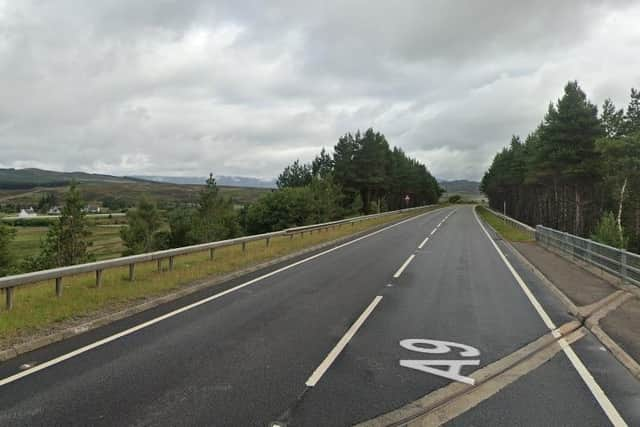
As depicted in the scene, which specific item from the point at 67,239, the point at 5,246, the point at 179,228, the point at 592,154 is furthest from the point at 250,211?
the point at 592,154

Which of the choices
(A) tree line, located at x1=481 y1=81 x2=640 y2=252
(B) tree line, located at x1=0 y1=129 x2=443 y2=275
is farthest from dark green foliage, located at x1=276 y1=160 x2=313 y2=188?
(A) tree line, located at x1=481 y1=81 x2=640 y2=252

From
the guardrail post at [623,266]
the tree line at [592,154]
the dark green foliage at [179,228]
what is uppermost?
the tree line at [592,154]

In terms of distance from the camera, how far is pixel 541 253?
59.7ft

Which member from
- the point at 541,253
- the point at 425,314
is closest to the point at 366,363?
the point at 425,314

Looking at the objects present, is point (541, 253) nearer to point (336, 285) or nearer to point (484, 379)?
point (336, 285)

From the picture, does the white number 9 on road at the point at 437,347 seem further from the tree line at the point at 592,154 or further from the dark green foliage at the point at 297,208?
the dark green foliage at the point at 297,208

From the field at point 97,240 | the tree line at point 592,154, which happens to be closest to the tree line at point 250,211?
the field at point 97,240

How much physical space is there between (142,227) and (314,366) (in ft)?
235

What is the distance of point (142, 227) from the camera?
70375 millimetres

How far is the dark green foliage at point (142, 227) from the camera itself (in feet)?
226

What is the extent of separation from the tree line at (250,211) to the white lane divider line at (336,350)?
46.1 metres

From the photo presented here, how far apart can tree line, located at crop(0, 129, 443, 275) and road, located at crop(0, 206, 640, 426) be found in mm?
45724

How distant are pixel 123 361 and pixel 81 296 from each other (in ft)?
12.5

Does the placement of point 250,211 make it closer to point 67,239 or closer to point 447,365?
point 67,239
